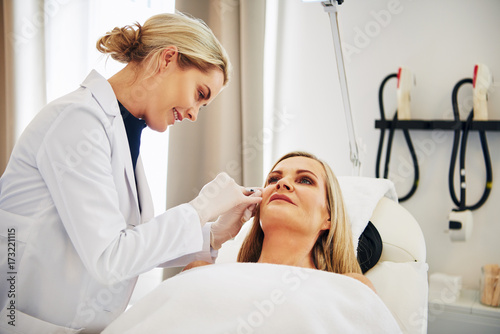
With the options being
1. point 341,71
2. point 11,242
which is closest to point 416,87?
point 341,71

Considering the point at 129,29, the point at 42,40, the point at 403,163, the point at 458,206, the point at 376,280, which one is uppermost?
the point at 42,40

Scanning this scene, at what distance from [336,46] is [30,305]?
1.33 m

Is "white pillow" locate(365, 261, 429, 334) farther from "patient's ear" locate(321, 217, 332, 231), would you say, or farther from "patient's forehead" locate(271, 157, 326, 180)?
"patient's forehead" locate(271, 157, 326, 180)

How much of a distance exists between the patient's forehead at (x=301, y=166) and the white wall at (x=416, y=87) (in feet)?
2.04

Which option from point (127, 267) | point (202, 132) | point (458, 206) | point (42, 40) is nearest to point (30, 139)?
point (127, 267)

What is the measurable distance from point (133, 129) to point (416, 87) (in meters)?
1.56

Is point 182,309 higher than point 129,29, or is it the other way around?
point 129,29

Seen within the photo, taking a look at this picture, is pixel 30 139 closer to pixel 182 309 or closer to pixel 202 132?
pixel 182 309

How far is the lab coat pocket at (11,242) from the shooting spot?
42.2 inches

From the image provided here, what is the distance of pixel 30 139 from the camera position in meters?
1.07

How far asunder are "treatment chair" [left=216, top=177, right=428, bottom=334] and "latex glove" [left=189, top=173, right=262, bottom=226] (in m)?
0.57

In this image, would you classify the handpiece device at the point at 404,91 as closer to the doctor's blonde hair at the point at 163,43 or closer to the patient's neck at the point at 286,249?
the patient's neck at the point at 286,249

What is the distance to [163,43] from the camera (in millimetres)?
1211

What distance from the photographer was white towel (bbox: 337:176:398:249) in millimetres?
1625
